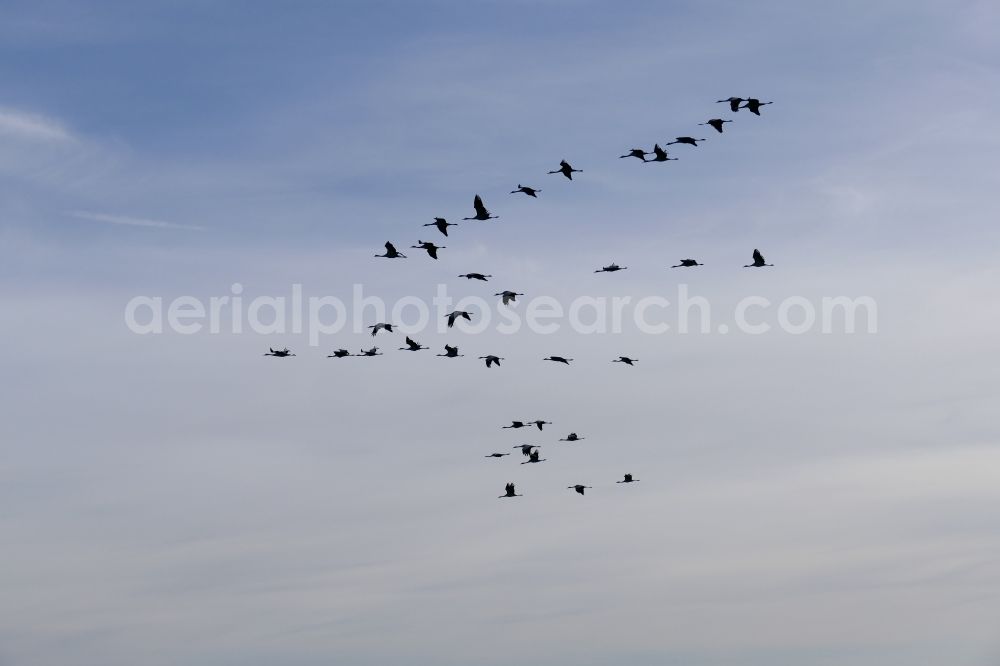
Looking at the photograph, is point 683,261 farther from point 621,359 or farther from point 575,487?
point 575,487

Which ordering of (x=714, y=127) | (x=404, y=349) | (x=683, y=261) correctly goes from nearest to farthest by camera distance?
1. (x=714, y=127)
2. (x=683, y=261)
3. (x=404, y=349)

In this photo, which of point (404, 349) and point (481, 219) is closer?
point (481, 219)

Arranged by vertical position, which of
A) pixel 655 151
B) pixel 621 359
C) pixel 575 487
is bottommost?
pixel 575 487

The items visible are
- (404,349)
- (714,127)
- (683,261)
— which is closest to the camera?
(714,127)

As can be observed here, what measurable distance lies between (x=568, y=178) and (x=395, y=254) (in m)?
17.3

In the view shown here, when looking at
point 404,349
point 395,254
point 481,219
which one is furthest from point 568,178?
point 404,349

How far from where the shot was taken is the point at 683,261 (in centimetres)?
12269

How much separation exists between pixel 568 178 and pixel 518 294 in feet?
35.2

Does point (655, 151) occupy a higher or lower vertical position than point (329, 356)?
higher

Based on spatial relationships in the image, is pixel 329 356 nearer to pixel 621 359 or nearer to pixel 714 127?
pixel 621 359

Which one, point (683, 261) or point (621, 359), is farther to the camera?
point (621, 359)

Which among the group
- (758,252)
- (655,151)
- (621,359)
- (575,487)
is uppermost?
(655,151)

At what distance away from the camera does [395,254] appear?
4870 inches

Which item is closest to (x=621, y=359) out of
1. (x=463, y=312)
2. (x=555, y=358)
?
(x=555, y=358)
